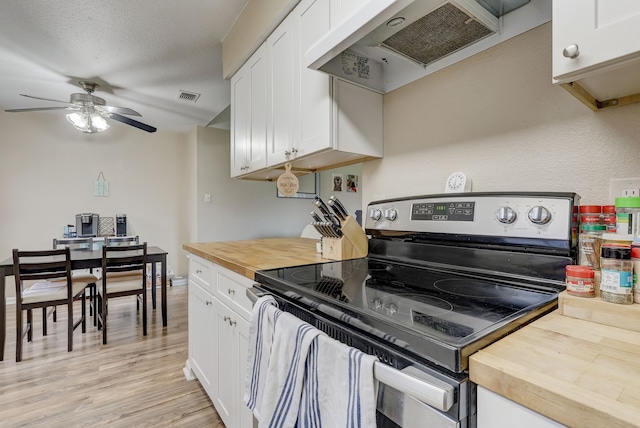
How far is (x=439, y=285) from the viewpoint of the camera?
90 cm

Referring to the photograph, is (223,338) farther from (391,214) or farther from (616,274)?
(616,274)

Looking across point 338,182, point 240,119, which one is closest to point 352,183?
point 338,182

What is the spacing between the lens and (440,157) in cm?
125

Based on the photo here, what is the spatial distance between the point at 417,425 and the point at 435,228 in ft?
2.29

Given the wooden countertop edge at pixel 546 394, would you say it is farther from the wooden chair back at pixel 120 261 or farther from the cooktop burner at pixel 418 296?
the wooden chair back at pixel 120 261

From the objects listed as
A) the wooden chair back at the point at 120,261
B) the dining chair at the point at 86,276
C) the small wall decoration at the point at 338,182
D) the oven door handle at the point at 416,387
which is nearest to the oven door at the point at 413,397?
the oven door handle at the point at 416,387

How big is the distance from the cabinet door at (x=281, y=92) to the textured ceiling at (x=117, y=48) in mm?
546

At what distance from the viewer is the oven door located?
0.46 metres

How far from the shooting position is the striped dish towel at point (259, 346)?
Result: 857mm

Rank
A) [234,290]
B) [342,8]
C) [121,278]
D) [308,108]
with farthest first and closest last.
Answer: [121,278] < [308,108] < [234,290] < [342,8]

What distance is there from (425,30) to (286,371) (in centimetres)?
110

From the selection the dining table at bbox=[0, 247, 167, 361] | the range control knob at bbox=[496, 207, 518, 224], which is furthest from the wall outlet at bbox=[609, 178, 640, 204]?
the dining table at bbox=[0, 247, 167, 361]

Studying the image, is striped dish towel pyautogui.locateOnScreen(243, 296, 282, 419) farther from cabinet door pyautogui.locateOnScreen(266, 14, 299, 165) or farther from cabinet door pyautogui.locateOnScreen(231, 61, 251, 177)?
cabinet door pyautogui.locateOnScreen(231, 61, 251, 177)

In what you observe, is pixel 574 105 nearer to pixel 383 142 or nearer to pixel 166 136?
pixel 383 142
